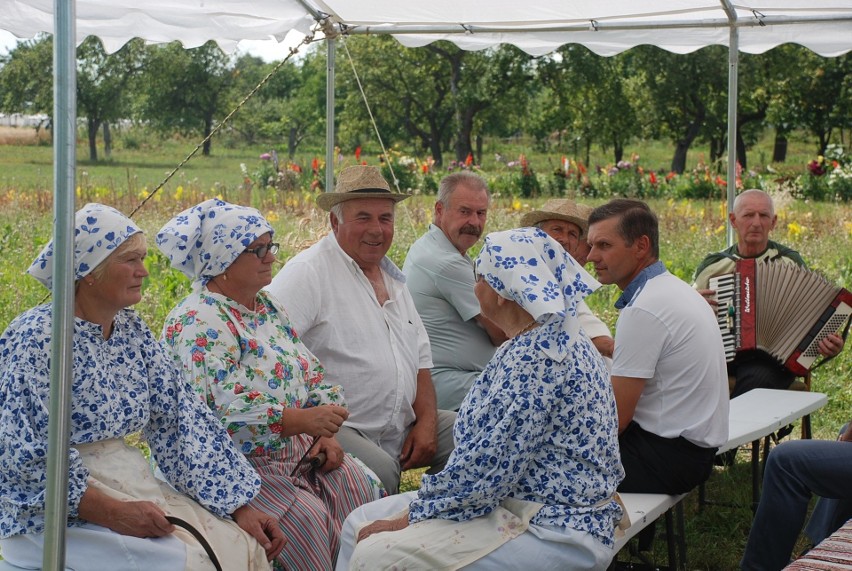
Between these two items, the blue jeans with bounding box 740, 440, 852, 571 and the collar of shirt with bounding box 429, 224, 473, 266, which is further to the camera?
the collar of shirt with bounding box 429, 224, 473, 266

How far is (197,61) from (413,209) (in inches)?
952

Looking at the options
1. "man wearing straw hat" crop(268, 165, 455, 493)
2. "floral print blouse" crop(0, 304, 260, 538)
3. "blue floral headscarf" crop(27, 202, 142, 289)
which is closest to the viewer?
"floral print blouse" crop(0, 304, 260, 538)

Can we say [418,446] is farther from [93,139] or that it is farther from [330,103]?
[93,139]

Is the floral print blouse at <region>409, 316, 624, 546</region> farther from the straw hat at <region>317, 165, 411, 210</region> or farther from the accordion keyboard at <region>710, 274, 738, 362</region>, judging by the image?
the accordion keyboard at <region>710, 274, 738, 362</region>

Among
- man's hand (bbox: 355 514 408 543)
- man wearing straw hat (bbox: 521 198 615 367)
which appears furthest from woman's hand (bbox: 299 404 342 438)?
man wearing straw hat (bbox: 521 198 615 367)

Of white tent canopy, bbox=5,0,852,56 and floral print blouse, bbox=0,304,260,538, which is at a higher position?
white tent canopy, bbox=5,0,852,56

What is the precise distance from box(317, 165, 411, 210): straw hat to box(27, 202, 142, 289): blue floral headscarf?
4.28 ft

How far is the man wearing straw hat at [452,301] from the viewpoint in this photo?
171 inches

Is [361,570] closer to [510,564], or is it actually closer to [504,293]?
[510,564]

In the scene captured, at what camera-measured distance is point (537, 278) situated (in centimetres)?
→ 257

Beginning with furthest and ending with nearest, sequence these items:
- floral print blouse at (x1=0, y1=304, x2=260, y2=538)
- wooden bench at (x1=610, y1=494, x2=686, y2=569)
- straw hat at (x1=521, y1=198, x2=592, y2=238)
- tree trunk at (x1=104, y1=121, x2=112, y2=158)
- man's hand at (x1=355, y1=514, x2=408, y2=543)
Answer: tree trunk at (x1=104, y1=121, x2=112, y2=158) < straw hat at (x1=521, y1=198, x2=592, y2=238) < wooden bench at (x1=610, y1=494, x2=686, y2=569) < man's hand at (x1=355, y1=514, x2=408, y2=543) < floral print blouse at (x1=0, y1=304, x2=260, y2=538)

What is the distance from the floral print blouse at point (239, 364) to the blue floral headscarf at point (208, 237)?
98 mm

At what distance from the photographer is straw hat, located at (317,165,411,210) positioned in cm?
392

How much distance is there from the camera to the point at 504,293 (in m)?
2.60
